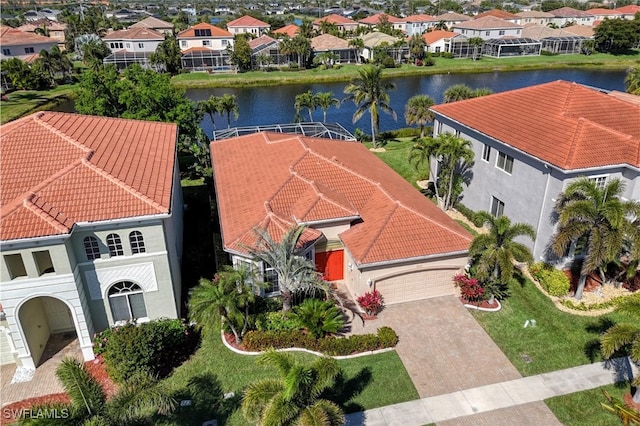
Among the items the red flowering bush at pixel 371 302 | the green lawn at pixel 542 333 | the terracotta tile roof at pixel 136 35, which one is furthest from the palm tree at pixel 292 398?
the terracotta tile roof at pixel 136 35

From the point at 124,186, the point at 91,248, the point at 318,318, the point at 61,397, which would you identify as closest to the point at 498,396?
the point at 318,318

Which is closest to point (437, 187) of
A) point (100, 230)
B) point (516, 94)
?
point (516, 94)

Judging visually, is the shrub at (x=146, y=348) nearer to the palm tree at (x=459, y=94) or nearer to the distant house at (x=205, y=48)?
the palm tree at (x=459, y=94)

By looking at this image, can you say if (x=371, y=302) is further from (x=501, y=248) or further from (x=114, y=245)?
(x=114, y=245)

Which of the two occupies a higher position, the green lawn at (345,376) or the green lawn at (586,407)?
the green lawn at (345,376)

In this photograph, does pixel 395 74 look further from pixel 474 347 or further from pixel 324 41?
pixel 474 347
